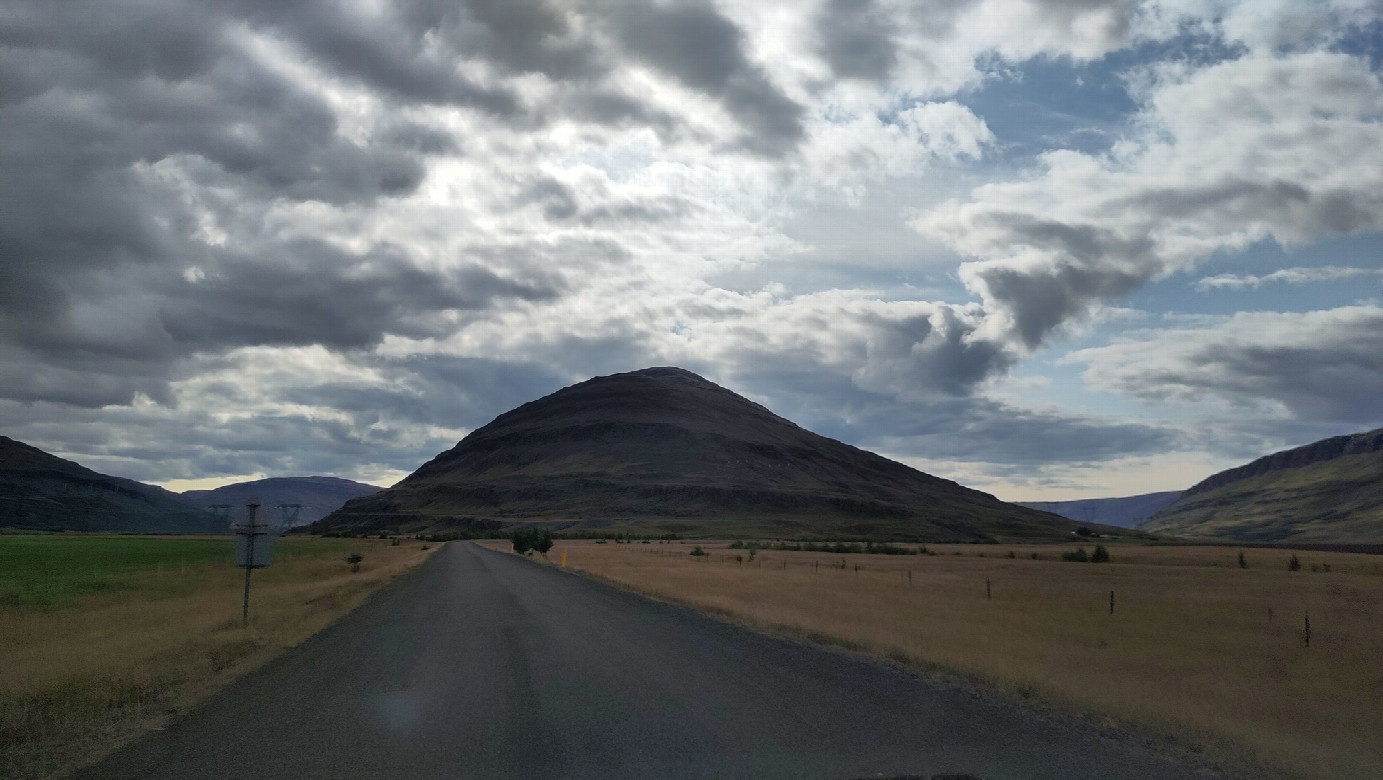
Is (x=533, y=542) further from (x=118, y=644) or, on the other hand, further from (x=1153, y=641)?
(x=1153, y=641)

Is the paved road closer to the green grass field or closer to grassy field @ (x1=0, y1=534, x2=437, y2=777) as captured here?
grassy field @ (x1=0, y1=534, x2=437, y2=777)

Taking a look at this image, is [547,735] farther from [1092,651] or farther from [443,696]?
[1092,651]

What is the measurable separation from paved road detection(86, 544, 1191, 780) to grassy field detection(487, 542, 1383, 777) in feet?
6.34

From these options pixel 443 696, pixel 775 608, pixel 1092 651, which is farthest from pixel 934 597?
pixel 443 696

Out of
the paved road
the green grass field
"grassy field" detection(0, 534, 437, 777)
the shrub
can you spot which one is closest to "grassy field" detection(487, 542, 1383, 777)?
the paved road

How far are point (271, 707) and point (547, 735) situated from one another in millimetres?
5168

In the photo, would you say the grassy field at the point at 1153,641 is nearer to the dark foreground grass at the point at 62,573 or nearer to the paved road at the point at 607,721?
the paved road at the point at 607,721

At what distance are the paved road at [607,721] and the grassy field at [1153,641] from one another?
193 centimetres

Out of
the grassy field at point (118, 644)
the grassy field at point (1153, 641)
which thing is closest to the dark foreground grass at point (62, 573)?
the grassy field at point (118, 644)

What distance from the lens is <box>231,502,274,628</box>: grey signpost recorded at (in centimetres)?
2473

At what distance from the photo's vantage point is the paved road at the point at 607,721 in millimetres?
9180

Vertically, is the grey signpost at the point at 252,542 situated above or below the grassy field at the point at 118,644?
above

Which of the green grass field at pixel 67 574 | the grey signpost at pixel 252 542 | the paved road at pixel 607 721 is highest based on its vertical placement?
the grey signpost at pixel 252 542

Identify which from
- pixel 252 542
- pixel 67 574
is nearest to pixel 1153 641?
pixel 252 542
